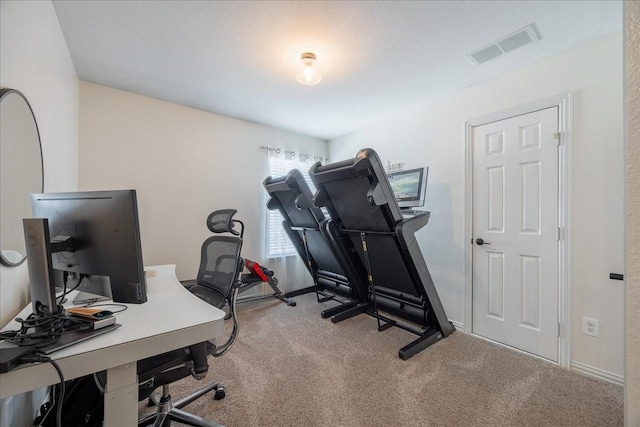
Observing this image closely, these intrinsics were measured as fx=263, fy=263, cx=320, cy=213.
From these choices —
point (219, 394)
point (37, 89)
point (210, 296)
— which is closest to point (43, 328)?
point (210, 296)

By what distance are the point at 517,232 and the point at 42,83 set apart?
3.55 m

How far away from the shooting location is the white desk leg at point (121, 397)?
89cm

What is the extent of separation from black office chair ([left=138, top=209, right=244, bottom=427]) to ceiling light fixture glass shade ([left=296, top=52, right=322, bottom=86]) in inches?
48.9

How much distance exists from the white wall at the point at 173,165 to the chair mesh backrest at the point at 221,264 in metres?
1.20

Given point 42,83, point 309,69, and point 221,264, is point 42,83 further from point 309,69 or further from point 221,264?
point 309,69

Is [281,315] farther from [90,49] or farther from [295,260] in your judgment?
[90,49]

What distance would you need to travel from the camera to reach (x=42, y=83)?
150 cm

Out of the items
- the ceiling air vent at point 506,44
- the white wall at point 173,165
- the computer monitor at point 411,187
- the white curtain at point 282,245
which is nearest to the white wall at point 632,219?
the ceiling air vent at point 506,44

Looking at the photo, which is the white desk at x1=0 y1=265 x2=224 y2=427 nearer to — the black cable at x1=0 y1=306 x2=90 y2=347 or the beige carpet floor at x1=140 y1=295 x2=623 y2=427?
the black cable at x1=0 y1=306 x2=90 y2=347

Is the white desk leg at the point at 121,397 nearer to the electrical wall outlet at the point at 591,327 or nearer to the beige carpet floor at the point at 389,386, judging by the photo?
the beige carpet floor at the point at 389,386

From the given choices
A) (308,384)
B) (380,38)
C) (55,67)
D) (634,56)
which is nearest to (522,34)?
(380,38)

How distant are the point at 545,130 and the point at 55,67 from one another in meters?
3.65

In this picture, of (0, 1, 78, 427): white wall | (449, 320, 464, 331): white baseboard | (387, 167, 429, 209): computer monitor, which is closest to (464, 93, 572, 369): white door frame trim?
(449, 320, 464, 331): white baseboard

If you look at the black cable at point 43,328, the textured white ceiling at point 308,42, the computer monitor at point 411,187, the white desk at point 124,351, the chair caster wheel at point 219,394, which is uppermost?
the textured white ceiling at point 308,42
